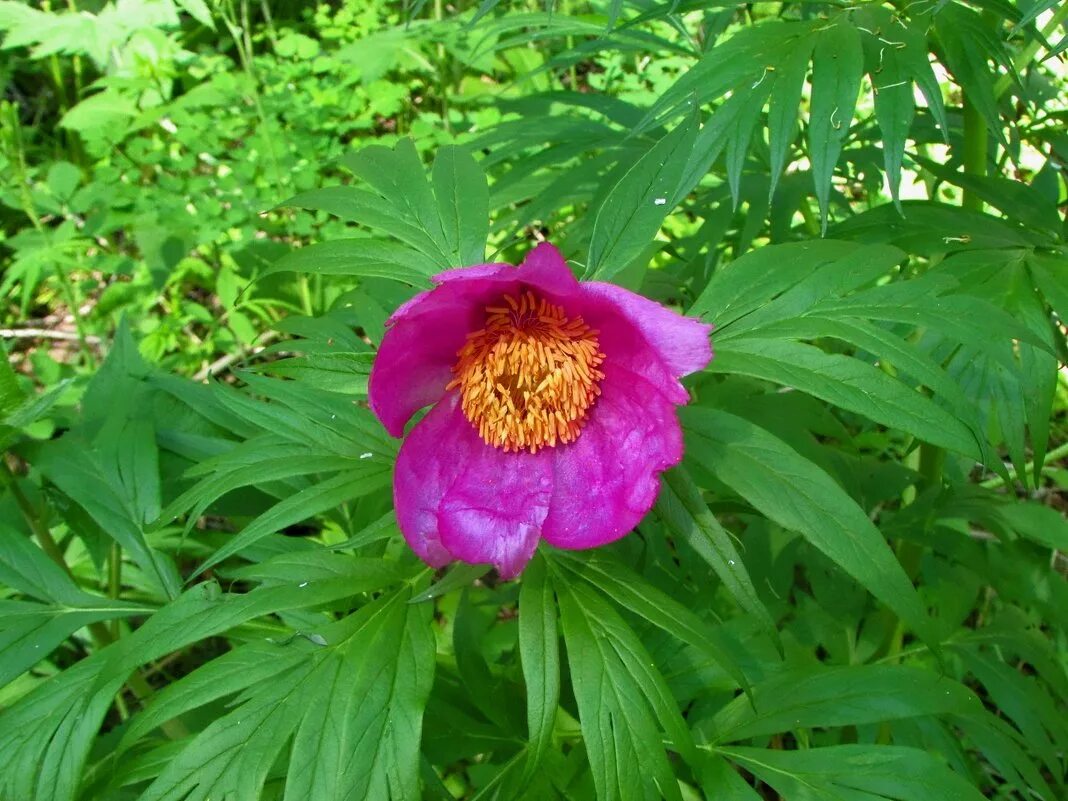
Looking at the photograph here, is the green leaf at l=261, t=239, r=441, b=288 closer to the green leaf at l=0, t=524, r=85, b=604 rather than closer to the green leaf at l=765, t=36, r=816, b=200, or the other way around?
the green leaf at l=765, t=36, r=816, b=200

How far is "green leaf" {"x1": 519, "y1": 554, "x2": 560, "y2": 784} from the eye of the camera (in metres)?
0.94

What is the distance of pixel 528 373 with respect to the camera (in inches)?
41.2

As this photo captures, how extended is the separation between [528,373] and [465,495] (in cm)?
15

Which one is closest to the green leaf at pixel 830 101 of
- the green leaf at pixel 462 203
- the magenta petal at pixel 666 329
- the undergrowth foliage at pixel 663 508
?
the undergrowth foliage at pixel 663 508

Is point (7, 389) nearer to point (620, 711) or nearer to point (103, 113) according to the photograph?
point (620, 711)

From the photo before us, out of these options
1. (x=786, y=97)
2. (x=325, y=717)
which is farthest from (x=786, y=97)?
(x=325, y=717)

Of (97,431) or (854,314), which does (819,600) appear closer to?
(854,314)

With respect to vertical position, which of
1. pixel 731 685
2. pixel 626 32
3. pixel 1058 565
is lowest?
pixel 1058 565

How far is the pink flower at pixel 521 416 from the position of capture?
986mm

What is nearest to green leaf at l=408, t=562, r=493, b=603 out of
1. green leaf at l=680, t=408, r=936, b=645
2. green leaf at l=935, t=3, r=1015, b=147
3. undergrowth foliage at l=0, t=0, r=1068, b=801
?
undergrowth foliage at l=0, t=0, r=1068, b=801

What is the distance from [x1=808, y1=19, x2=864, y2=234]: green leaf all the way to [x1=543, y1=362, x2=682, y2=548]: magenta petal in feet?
1.01

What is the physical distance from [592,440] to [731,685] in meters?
0.41

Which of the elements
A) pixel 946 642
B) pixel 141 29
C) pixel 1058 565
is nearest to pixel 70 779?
pixel 946 642

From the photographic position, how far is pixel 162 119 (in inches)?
144
